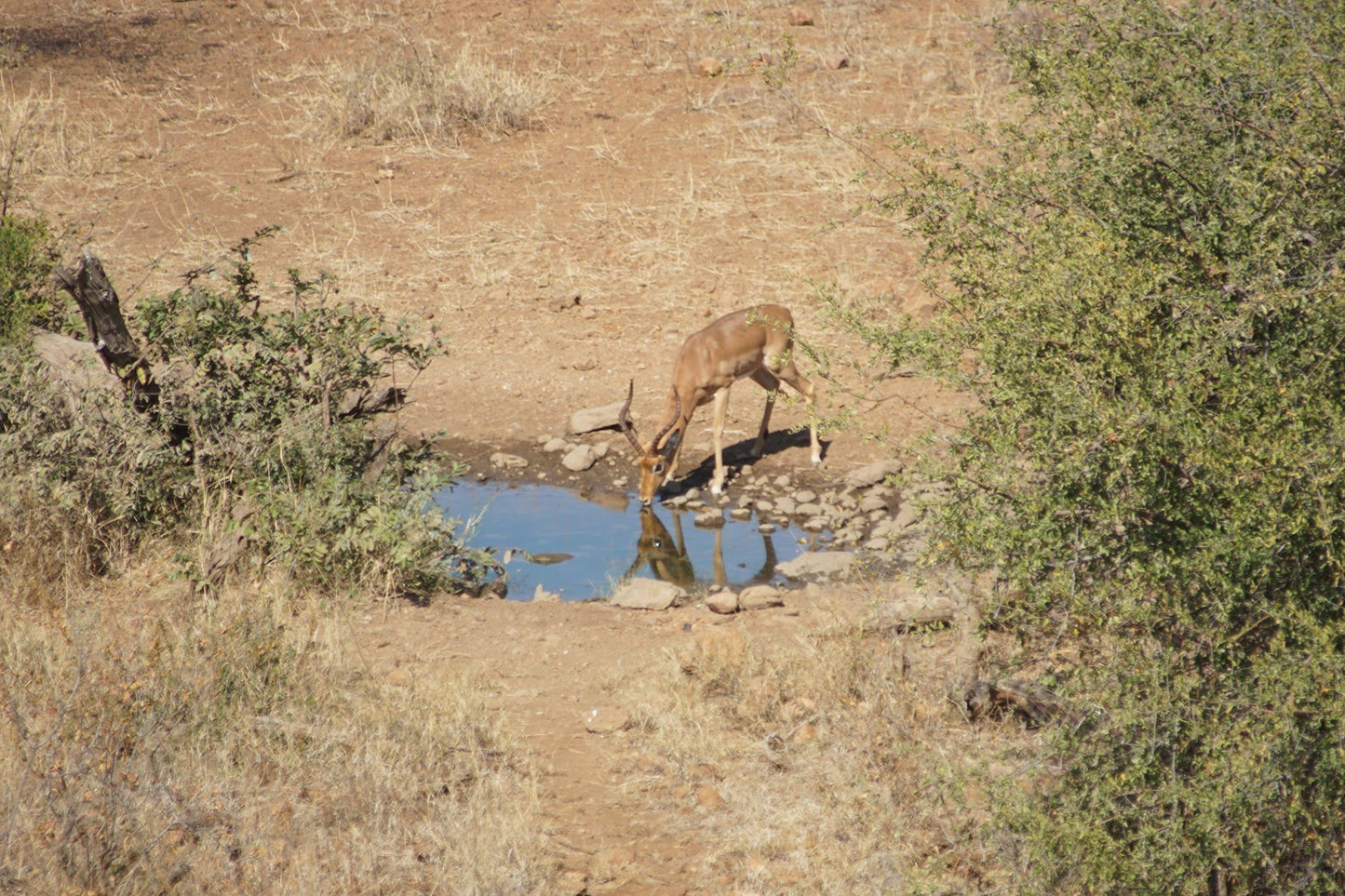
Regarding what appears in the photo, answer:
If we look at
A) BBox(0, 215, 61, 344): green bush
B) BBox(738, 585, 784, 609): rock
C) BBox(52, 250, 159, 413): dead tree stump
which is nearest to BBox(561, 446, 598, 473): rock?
BBox(738, 585, 784, 609): rock

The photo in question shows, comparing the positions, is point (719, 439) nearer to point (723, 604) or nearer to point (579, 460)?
point (579, 460)

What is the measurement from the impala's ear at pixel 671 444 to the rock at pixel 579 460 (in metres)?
0.65

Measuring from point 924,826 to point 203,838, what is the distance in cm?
292

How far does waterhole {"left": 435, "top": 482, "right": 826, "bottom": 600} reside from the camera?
32.7 ft

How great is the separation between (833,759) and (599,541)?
15.7 ft

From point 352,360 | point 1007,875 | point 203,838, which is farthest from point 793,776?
point 352,360

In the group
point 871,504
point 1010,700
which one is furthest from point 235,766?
point 871,504

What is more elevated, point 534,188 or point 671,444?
point 534,188

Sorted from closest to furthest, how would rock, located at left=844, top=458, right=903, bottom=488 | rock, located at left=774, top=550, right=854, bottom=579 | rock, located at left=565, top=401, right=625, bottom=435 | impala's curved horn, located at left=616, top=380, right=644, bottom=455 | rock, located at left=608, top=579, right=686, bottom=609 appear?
rock, located at left=608, top=579, right=686, bottom=609, rock, located at left=774, top=550, right=854, bottom=579, rock, located at left=844, top=458, right=903, bottom=488, impala's curved horn, located at left=616, top=380, right=644, bottom=455, rock, located at left=565, top=401, right=625, bottom=435

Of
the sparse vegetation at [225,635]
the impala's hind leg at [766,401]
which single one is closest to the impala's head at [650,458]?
the impala's hind leg at [766,401]

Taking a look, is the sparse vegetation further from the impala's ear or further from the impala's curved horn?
the impala's ear

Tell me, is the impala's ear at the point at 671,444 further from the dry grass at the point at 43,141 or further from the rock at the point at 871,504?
the dry grass at the point at 43,141

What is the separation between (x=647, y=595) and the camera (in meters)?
8.84

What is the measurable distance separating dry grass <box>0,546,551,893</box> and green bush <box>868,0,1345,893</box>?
227cm
